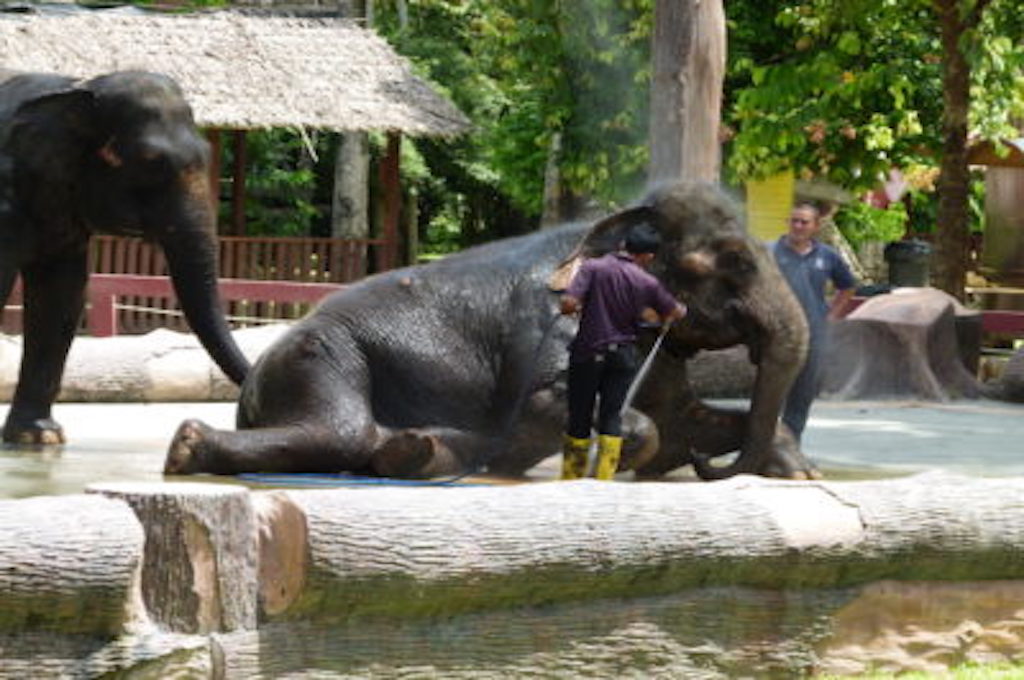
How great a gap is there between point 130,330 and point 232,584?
52.7ft

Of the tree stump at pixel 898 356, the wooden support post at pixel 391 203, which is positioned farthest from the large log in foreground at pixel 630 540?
the wooden support post at pixel 391 203

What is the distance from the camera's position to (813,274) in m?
11.7

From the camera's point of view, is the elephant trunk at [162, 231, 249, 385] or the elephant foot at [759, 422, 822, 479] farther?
the elephant trunk at [162, 231, 249, 385]

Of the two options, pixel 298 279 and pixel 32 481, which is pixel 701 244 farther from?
pixel 298 279

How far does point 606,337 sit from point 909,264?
73.8ft

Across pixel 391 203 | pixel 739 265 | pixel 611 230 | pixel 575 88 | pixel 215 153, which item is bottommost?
pixel 739 265

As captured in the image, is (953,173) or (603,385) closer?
(603,385)

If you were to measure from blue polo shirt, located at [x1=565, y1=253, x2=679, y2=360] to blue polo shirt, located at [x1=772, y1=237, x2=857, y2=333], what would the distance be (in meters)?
2.12

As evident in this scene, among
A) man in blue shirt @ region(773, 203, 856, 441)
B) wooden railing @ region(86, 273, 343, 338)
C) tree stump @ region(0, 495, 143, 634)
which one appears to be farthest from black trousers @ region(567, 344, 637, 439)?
wooden railing @ region(86, 273, 343, 338)

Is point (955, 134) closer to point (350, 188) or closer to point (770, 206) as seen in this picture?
point (770, 206)

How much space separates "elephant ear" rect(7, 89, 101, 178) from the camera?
1120cm

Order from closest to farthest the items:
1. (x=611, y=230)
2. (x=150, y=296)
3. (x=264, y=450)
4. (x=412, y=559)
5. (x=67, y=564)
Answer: (x=67, y=564)
(x=412, y=559)
(x=264, y=450)
(x=611, y=230)
(x=150, y=296)

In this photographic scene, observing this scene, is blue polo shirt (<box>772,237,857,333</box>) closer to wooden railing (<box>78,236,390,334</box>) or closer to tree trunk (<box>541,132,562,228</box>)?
wooden railing (<box>78,236,390,334</box>)

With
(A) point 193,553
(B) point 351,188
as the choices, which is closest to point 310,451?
(A) point 193,553
